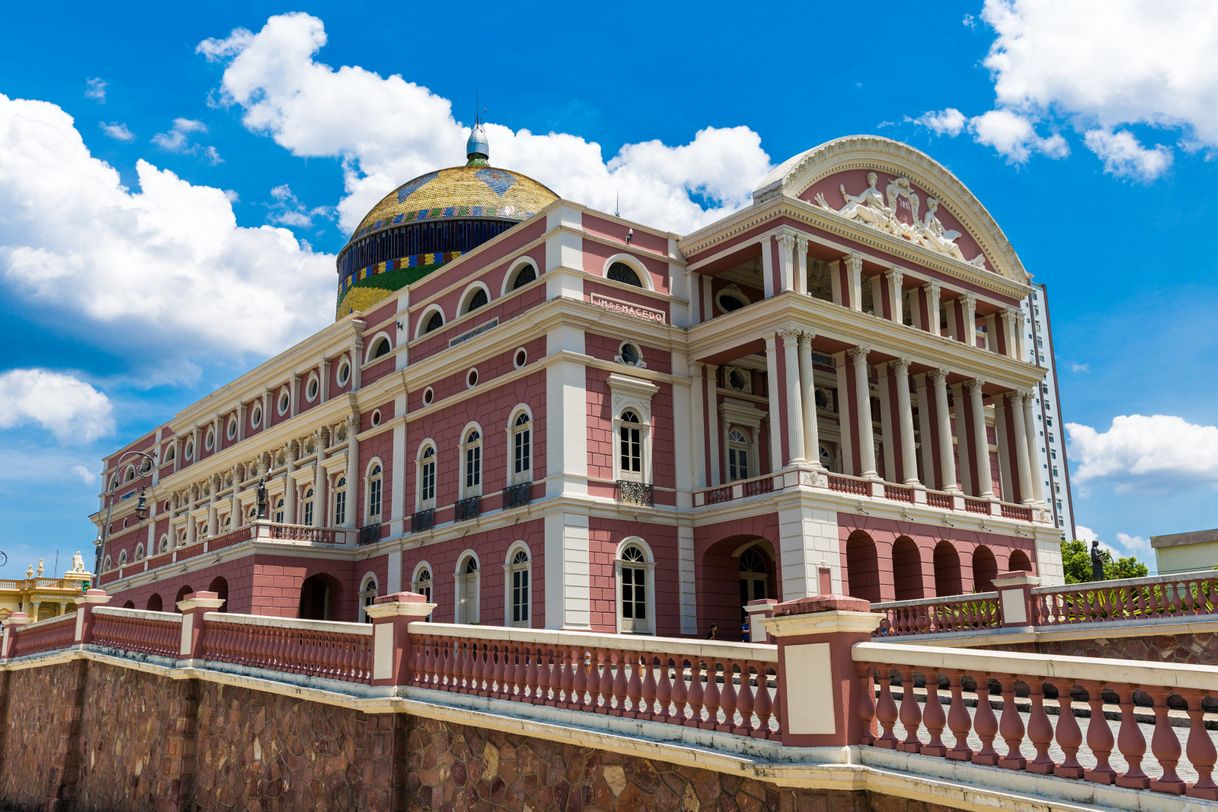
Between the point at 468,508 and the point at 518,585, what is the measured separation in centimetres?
280

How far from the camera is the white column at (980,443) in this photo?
99.1 feet

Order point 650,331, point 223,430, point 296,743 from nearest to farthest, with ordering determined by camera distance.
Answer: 1. point 296,743
2. point 650,331
3. point 223,430

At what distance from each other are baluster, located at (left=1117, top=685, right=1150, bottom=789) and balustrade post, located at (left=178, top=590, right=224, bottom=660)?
15.0m

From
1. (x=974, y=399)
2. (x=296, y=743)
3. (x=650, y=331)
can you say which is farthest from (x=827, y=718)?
(x=974, y=399)

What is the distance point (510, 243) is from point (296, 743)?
53.3 feet

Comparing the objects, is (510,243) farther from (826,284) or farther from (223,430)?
(223,430)

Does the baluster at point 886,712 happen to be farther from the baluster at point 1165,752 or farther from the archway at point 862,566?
the archway at point 862,566

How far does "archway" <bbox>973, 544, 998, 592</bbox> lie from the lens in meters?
29.7

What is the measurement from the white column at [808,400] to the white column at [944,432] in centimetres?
498

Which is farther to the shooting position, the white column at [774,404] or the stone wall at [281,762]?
the white column at [774,404]

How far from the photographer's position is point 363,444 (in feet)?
110

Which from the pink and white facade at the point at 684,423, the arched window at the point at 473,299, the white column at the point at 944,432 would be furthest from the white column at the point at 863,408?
the arched window at the point at 473,299

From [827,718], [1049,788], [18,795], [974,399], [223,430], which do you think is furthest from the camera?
[223,430]

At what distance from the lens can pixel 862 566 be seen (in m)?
26.7
